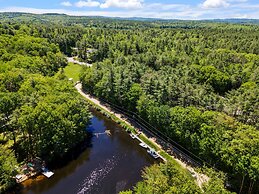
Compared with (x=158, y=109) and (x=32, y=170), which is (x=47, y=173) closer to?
(x=32, y=170)

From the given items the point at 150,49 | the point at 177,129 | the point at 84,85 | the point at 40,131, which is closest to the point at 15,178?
the point at 40,131

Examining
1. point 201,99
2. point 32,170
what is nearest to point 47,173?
point 32,170

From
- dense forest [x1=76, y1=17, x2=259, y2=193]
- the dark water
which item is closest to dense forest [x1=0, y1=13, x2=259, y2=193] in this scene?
dense forest [x1=76, y1=17, x2=259, y2=193]

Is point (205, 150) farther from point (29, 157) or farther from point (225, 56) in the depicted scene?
point (225, 56)

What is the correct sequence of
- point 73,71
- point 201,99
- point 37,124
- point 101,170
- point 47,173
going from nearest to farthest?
point 47,173, point 37,124, point 101,170, point 201,99, point 73,71

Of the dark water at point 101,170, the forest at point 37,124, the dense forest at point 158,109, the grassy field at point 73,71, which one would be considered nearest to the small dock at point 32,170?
the dark water at point 101,170

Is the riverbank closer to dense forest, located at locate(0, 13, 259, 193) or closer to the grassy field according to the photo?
dense forest, located at locate(0, 13, 259, 193)
